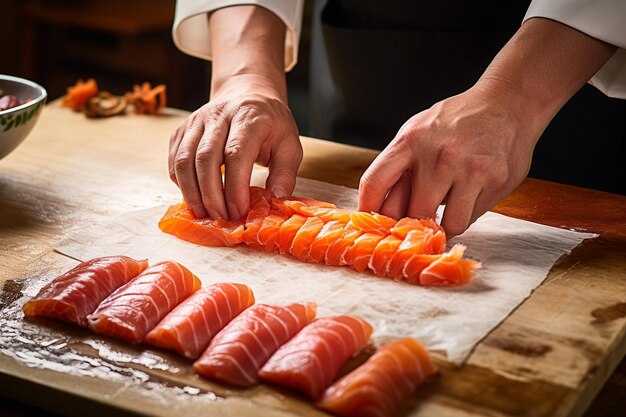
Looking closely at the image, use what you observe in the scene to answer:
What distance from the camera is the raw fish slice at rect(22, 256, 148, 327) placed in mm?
1956

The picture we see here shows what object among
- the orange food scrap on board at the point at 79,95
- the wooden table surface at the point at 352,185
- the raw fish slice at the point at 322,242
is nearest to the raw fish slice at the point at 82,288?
the wooden table surface at the point at 352,185

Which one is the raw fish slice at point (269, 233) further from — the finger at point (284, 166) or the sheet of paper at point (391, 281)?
the finger at point (284, 166)

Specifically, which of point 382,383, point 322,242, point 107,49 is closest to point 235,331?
point 382,383

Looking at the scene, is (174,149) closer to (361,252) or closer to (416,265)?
(361,252)

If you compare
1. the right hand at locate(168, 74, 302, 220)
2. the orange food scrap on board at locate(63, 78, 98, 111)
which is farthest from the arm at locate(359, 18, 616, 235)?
the orange food scrap on board at locate(63, 78, 98, 111)

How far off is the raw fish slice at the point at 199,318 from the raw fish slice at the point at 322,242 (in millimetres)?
261

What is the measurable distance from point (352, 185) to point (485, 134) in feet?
2.16

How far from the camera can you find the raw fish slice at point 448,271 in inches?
82.7

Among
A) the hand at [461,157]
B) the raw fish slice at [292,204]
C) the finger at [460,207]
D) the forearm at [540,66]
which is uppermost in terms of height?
the forearm at [540,66]

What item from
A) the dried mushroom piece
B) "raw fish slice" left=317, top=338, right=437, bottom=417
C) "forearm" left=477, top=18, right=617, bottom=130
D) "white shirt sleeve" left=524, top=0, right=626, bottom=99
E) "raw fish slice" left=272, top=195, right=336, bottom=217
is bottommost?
the dried mushroom piece

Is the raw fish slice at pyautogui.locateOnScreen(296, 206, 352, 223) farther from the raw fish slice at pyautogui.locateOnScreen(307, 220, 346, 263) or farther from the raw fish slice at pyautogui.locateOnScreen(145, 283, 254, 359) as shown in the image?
the raw fish slice at pyautogui.locateOnScreen(145, 283, 254, 359)

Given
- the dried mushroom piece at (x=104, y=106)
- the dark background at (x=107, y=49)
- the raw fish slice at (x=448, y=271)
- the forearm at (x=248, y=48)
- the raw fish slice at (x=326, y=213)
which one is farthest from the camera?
the dark background at (x=107, y=49)

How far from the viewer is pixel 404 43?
9.92 feet

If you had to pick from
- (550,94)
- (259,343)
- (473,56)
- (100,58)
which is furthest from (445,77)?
(100,58)
